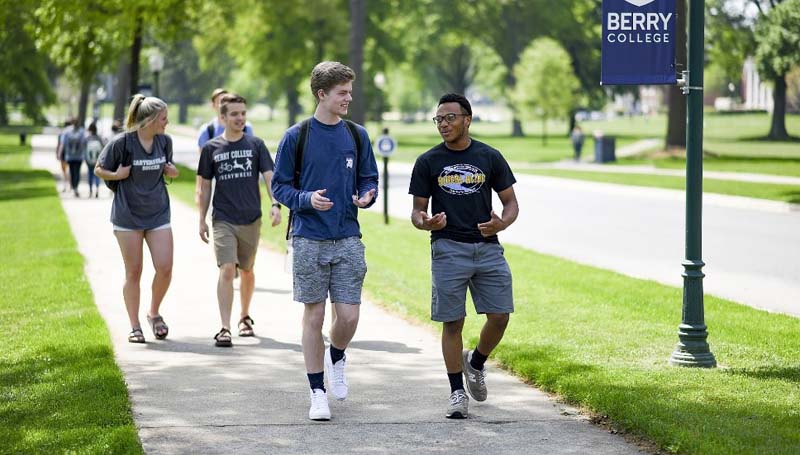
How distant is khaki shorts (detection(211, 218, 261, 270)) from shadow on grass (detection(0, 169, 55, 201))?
20332mm

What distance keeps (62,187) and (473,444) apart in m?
28.2

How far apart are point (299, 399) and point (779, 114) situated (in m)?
61.9

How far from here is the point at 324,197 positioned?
7.13m

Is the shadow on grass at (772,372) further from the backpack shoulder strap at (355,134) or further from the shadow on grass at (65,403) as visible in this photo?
the shadow on grass at (65,403)

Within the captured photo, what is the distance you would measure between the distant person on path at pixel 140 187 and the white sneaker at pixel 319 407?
3133 millimetres

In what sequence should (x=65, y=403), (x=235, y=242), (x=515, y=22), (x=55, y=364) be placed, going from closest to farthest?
(x=65, y=403) → (x=55, y=364) → (x=235, y=242) → (x=515, y=22)

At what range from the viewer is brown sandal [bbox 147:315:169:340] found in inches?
399

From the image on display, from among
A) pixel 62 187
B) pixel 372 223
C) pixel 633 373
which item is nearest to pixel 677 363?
pixel 633 373

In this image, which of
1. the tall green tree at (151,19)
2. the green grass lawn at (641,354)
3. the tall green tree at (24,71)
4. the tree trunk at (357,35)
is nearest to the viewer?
the green grass lawn at (641,354)

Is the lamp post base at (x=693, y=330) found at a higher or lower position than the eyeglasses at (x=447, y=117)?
lower

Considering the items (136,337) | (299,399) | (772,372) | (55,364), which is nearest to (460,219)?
(299,399)

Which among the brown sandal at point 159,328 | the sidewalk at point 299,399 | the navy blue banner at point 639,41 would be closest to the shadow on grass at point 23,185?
the sidewalk at point 299,399

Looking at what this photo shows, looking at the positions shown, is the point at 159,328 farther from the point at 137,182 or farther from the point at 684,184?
the point at 684,184

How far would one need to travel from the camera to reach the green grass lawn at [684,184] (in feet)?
96.7
